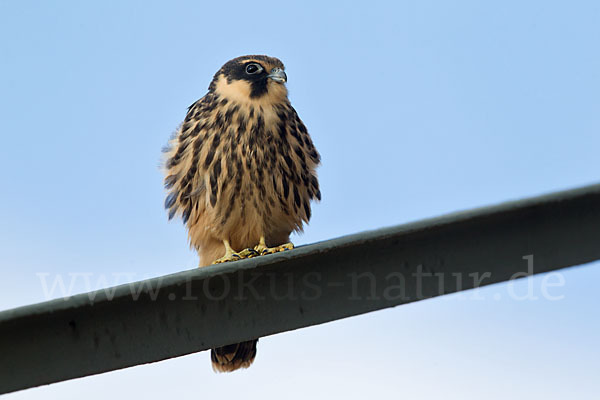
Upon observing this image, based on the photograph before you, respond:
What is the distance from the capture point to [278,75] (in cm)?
380

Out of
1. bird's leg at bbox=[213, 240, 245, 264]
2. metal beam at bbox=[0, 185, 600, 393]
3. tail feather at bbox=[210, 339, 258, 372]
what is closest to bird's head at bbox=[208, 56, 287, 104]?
bird's leg at bbox=[213, 240, 245, 264]

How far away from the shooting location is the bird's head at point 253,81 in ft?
12.2

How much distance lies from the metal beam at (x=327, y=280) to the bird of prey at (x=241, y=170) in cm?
173

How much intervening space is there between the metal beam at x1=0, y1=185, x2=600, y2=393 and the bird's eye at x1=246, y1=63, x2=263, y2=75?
2291mm

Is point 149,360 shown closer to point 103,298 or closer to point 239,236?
point 103,298

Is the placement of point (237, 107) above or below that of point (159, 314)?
above

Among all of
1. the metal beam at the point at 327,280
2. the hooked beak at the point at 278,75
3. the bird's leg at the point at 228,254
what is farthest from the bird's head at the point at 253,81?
the metal beam at the point at 327,280

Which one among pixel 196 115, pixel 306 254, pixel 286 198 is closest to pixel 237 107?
pixel 196 115

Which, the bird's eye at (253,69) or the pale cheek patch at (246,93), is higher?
the bird's eye at (253,69)

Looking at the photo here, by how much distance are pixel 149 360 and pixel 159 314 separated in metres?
0.11

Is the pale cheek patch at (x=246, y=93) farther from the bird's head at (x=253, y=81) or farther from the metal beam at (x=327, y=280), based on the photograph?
the metal beam at (x=327, y=280)

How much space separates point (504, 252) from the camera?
1.70 m

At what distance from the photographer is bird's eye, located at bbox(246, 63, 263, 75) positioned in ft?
12.6

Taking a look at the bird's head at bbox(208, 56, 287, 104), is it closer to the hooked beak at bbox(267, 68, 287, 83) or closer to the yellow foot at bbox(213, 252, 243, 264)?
the hooked beak at bbox(267, 68, 287, 83)
